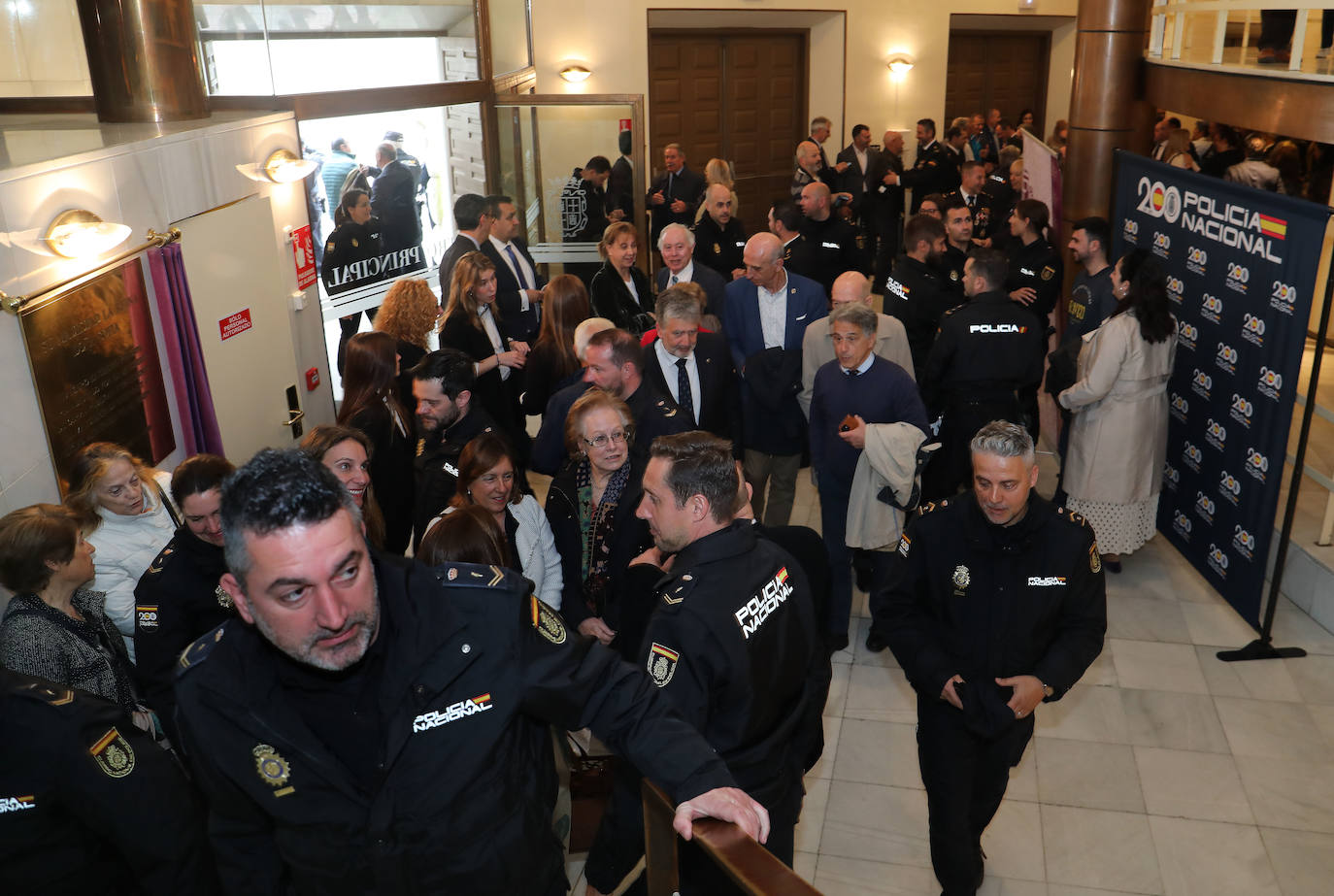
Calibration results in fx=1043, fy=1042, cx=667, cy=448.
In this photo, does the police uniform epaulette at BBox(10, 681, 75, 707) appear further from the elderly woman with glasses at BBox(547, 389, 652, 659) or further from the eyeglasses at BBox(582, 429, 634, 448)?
the eyeglasses at BBox(582, 429, 634, 448)

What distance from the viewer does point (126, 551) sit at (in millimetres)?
3578

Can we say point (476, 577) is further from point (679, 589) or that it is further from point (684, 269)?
point (684, 269)

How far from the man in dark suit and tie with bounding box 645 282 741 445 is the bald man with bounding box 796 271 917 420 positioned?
43 cm

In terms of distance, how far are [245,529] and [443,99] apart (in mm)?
6798

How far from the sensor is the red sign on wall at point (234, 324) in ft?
16.4

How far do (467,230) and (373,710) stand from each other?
17.4 ft

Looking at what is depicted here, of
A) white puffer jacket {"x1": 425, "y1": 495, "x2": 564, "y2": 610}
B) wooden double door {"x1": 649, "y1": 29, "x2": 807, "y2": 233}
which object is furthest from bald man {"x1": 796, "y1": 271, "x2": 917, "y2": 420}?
wooden double door {"x1": 649, "y1": 29, "x2": 807, "y2": 233}

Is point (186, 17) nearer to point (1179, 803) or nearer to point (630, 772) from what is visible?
point (630, 772)

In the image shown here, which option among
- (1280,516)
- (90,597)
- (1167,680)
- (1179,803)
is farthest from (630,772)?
(1280,516)

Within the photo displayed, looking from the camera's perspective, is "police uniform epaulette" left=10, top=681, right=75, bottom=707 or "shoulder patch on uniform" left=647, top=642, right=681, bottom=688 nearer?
"police uniform epaulette" left=10, top=681, right=75, bottom=707

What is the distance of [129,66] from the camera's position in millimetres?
4910

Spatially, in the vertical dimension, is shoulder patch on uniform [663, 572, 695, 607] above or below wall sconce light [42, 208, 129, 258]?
below

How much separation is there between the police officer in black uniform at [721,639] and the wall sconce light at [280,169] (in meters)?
3.53

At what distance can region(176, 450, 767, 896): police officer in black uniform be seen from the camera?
1.72m
